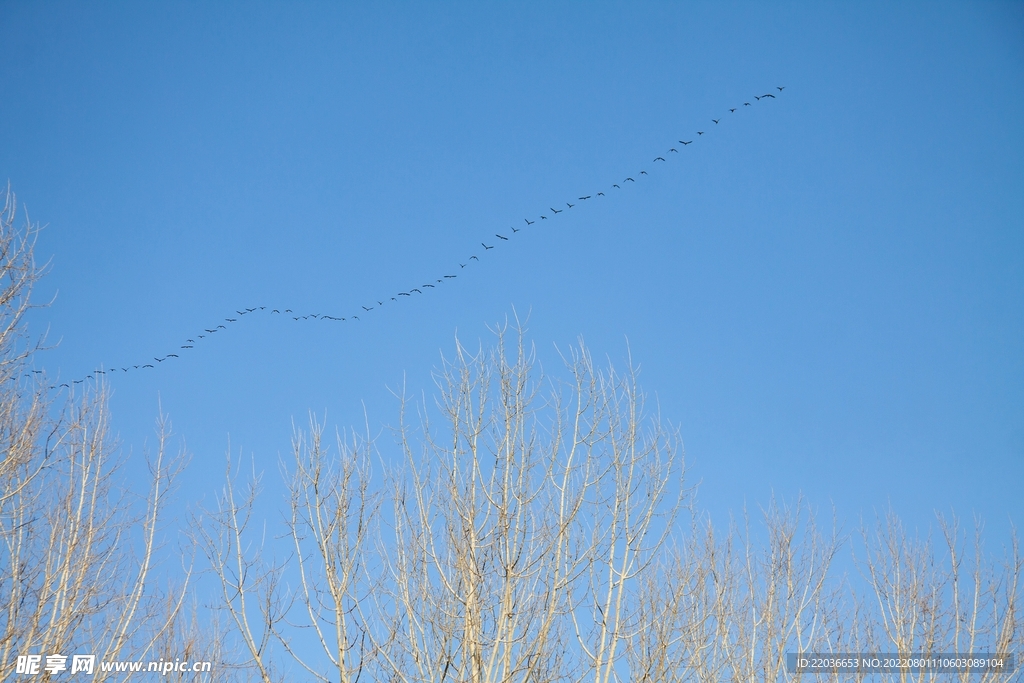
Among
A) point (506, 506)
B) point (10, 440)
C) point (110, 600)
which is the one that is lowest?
point (110, 600)

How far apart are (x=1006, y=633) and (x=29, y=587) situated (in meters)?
8.51

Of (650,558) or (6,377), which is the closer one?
(650,558)

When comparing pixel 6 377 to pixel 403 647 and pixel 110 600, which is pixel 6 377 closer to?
pixel 110 600

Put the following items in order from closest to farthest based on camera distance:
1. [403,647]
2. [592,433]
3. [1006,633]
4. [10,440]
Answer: [403,647]
[592,433]
[10,440]
[1006,633]

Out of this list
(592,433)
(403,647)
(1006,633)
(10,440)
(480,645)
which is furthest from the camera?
(1006,633)

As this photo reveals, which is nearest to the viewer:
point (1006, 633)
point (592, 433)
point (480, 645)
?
point (480, 645)

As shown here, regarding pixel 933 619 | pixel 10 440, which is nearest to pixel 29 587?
pixel 10 440

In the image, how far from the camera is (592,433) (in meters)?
5.90

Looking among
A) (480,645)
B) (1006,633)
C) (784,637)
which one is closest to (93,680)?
(480,645)

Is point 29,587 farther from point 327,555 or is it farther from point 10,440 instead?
point 327,555

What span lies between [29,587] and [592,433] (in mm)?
4728

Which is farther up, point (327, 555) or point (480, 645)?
point (327, 555)

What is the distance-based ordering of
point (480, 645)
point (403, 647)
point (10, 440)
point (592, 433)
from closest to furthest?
point (480, 645)
point (403, 647)
point (592, 433)
point (10, 440)

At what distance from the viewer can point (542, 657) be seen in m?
5.36
